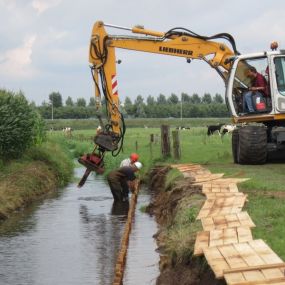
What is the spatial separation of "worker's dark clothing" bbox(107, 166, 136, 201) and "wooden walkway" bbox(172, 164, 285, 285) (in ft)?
22.5

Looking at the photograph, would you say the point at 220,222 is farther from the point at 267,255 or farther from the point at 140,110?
the point at 140,110

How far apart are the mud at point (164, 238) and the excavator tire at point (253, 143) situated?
2.90 meters

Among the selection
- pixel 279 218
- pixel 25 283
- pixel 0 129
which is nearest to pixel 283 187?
pixel 279 218

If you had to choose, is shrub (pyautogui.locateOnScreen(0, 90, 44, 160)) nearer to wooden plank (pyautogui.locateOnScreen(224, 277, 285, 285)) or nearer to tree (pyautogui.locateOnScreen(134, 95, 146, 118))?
wooden plank (pyautogui.locateOnScreen(224, 277, 285, 285))

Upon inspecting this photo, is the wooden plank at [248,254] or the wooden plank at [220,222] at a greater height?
the wooden plank at [220,222]

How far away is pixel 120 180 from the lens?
2233 centimetres

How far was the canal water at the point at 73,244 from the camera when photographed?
40.7 ft

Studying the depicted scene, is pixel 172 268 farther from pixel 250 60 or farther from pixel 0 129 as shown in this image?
pixel 0 129

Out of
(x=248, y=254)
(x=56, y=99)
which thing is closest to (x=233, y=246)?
(x=248, y=254)

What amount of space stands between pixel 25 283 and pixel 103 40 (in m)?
11.1

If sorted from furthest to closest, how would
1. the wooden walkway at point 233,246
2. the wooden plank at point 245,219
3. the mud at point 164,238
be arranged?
the wooden plank at point 245,219 < the mud at point 164,238 < the wooden walkway at point 233,246

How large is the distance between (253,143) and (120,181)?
4400 mm

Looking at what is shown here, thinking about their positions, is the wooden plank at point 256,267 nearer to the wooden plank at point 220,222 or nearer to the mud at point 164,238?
the mud at point 164,238

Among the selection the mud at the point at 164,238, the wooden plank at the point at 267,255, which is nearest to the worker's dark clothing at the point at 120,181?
the mud at the point at 164,238
